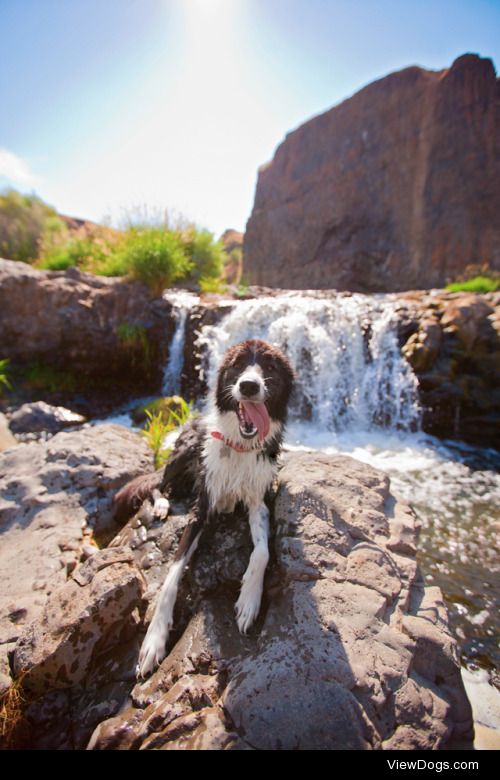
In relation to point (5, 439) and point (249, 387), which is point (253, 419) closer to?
point (249, 387)

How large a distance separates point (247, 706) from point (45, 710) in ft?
3.10

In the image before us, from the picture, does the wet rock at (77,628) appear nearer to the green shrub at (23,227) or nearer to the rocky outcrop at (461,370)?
the rocky outcrop at (461,370)

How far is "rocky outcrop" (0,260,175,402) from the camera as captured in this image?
24.9 ft

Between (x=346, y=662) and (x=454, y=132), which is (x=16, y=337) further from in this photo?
(x=454, y=132)

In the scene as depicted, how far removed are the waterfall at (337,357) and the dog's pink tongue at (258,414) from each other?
13.9 feet

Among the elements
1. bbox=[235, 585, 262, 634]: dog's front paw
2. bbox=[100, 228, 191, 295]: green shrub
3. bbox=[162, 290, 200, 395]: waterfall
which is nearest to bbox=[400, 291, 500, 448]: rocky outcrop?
bbox=[162, 290, 200, 395]: waterfall

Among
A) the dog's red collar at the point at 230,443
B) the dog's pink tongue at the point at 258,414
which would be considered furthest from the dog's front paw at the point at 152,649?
the dog's pink tongue at the point at 258,414

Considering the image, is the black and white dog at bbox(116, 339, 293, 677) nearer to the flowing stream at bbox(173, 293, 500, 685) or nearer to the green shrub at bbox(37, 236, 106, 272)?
the flowing stream at bbox(173, 293, 500, 685)

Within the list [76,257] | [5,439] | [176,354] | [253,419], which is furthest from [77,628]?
[76,257]

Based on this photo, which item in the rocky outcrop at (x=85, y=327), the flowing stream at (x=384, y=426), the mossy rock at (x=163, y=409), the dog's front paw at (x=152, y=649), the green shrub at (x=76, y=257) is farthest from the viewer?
the green shrub at (x=76, y=257)

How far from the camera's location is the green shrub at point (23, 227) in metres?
12.4

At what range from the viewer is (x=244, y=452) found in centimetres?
228

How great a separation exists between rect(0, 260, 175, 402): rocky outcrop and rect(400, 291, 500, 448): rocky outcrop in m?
5.67
